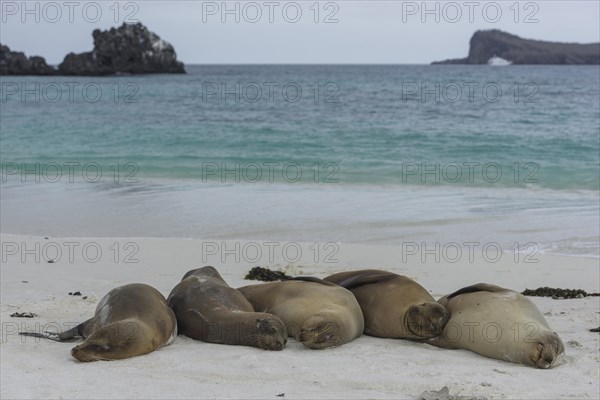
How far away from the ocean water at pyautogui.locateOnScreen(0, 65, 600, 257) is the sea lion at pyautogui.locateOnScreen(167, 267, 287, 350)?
13.9 feet

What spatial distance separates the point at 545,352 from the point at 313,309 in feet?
5.24

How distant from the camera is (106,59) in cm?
9738

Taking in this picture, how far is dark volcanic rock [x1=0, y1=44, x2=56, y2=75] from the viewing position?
9756 centimetres

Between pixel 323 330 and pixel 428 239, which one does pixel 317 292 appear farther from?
pixel 428 239

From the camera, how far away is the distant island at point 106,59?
96.4 m

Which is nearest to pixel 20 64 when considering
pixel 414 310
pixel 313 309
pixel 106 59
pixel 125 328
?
pixel 106 59

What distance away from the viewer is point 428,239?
34.4 feet

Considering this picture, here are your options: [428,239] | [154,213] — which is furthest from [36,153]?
[428,239]

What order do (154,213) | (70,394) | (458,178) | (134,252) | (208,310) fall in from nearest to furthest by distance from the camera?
1. (70,394)
2. (208,310)
3. (134,252)
4. (154,213)
5. (458,178)

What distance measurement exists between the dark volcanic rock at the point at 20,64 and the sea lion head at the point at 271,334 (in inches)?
3849

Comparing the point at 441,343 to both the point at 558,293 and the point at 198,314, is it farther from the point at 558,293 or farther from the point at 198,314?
the point at 558,293

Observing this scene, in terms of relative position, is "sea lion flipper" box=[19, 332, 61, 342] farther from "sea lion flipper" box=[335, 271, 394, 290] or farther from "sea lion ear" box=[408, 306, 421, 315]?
"sea lion ear" box=[408, 306, 421, 315]

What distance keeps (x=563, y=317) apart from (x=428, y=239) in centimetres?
351

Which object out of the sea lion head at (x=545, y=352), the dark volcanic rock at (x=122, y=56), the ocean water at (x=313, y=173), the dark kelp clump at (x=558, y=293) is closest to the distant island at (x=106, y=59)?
the dark volcanic rock at (x=122, y=56)
